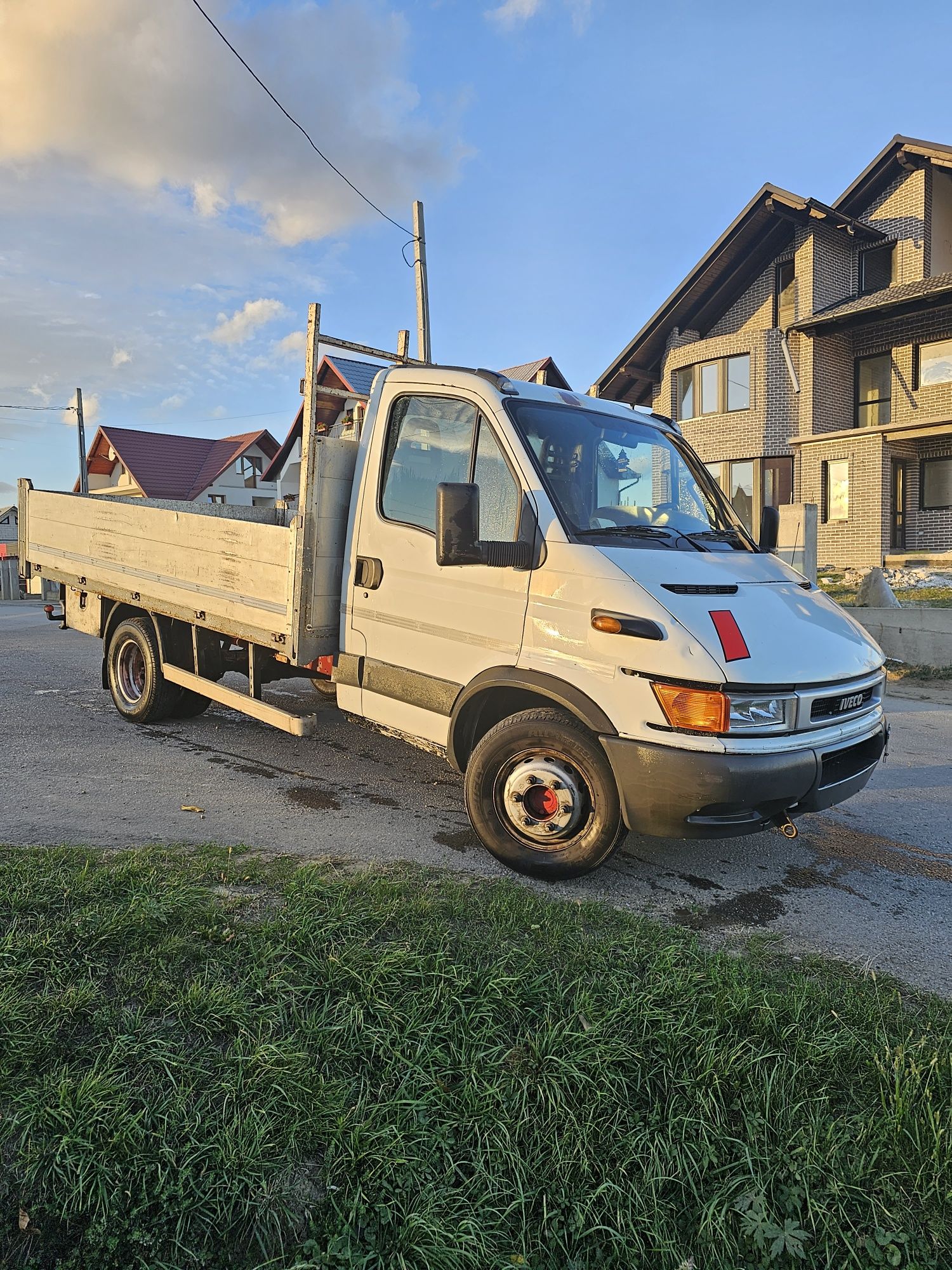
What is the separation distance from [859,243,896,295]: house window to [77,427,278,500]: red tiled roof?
29538 millimetres

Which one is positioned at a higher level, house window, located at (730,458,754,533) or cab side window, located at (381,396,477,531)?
house window, located at (730,458,754,533)

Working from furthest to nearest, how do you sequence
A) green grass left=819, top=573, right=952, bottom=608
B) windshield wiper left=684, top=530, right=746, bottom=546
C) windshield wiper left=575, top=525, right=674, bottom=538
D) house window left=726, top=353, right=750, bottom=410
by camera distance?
house window left=726, top=353, right=750, bottom=410 → green grass left=819, top=573, right=952, bottom=608 → windshield wiper left=684, top=530, right=746, bottom=546 → windshield wiper left=575, top=525, right=674, bottom=538

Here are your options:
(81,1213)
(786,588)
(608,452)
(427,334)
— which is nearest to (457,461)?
(608,452)

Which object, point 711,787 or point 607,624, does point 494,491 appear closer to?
point 607,624

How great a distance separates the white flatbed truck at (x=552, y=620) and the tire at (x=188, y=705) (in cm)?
133

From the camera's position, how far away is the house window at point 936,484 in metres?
22.4

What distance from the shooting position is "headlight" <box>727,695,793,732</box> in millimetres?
3572

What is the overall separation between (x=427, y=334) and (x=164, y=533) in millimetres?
9541

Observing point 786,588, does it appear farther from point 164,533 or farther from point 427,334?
point 427,334

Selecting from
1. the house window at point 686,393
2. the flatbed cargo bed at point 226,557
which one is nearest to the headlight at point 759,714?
the flatbed cargo bed at point 226,557

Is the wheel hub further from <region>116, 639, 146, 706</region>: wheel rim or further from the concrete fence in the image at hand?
the concrete fence

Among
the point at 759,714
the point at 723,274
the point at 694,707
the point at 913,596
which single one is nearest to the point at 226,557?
the point at 694,707

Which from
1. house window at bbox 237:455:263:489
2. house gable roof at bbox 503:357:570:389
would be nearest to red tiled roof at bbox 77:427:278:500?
house window at bbox 237:455:263:489

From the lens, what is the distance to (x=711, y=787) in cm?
356
